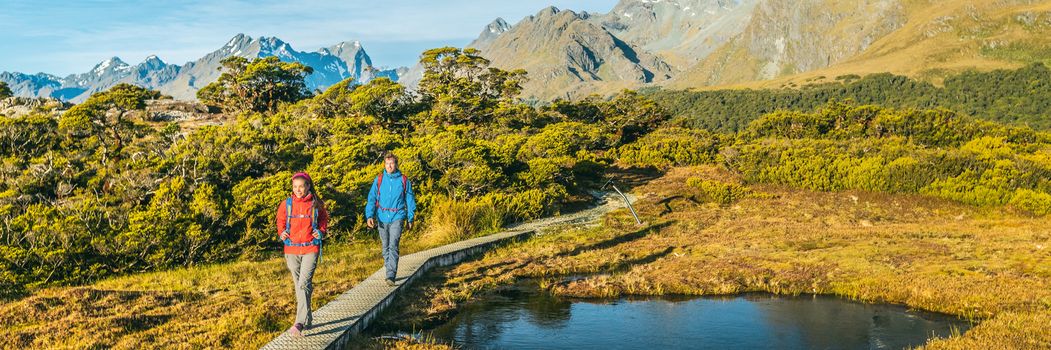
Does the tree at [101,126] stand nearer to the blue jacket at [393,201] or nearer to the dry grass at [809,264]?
the blue jacket at [393,201]

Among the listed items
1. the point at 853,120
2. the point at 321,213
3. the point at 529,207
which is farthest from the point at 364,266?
the point at 853,120

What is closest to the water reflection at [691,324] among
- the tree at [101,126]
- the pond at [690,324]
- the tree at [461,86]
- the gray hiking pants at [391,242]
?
the pond at [690,324]

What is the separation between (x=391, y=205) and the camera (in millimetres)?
9688

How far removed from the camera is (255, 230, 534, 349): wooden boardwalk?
6.96 m

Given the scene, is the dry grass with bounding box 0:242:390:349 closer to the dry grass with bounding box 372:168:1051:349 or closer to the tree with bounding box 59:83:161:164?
the dry grass with bounding box 372:168:1051:349

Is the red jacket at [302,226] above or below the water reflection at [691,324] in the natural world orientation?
above

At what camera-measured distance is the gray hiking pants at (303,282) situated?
7258 millimetres

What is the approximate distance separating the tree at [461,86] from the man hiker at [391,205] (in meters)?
28.7

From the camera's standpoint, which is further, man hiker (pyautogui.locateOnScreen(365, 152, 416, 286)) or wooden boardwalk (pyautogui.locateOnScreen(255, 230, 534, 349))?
man hiker (pyautogui.locateOnScreen(365, 152, 416, 286))

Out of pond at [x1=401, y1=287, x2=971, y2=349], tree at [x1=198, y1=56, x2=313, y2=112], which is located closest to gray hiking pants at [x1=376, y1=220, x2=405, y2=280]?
pond at [x1=401, y1=287, x2=971, y2=349]

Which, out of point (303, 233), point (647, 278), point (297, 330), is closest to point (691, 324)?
point (647, 278)

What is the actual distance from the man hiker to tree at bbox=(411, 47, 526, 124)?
28715 mm

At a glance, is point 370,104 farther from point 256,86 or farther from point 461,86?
point 256,86

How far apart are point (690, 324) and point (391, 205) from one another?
4870 mm
